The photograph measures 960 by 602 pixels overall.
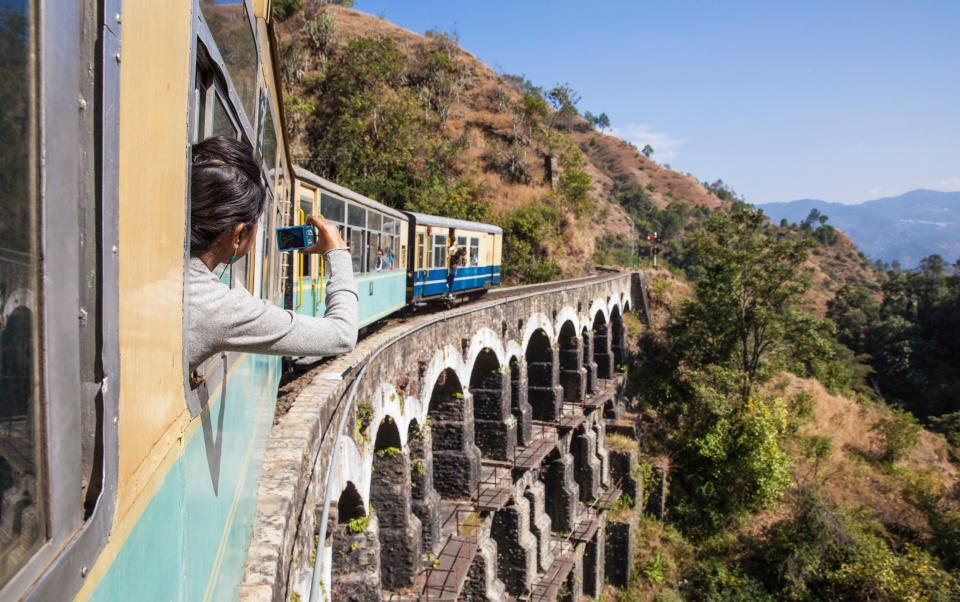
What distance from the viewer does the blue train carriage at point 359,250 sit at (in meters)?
6.57

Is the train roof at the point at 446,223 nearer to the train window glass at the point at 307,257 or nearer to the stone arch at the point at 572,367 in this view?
the stone arch at the point at 572,367

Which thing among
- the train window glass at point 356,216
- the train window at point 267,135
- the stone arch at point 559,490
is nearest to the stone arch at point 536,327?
the stone arch at point 559,490

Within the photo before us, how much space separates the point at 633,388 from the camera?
27422 millimetres

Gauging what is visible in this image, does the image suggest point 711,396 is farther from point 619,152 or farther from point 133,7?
point 619,152

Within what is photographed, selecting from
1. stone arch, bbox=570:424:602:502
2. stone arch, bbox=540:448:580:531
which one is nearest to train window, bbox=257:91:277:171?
stone arch, bbox=540:448:580:531

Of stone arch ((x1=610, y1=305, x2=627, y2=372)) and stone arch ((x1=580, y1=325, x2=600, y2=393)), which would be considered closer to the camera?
stone arch ((x1=580, y1=325, x2=600, y2=393))

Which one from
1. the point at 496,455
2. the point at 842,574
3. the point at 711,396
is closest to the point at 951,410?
the point at 711,396

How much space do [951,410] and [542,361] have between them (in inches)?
1156

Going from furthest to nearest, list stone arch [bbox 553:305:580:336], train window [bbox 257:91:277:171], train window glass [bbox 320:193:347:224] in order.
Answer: stone arch [bbox 553:305:580:336], train window glass [bbox 320:193:347:224], train window [bbox 257:91:277:171]

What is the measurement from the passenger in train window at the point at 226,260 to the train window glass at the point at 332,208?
228 inches

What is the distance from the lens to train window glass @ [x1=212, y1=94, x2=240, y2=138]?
1858 millimetres

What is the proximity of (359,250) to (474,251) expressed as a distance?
26.5 feet

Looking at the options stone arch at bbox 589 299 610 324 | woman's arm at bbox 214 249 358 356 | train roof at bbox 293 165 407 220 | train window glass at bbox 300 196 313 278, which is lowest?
stone arch at bbox 589 299 610 324

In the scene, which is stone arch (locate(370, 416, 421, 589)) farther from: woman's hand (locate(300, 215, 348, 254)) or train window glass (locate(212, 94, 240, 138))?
train window glass (locate(212, 94, 240, 138))
